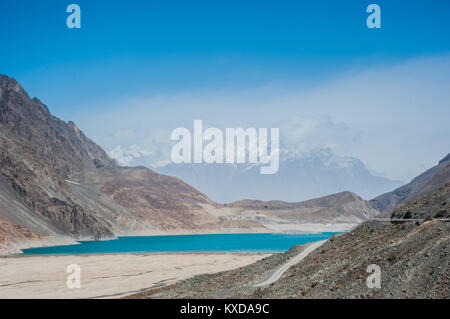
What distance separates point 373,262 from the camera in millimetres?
27516

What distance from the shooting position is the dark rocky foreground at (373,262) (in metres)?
23.1

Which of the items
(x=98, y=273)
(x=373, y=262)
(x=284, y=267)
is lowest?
(x=98, y=273)

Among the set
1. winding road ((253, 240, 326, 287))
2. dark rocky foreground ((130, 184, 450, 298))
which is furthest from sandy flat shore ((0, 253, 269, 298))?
winding road ((253, 240, 326, 287))

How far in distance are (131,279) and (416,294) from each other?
45636 millimetres

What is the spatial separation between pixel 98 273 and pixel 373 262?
163 feet

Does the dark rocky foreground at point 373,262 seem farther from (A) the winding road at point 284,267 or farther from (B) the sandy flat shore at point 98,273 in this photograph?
(B) the sandy flat shore at point 98,273

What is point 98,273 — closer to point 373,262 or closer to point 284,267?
point 284,267

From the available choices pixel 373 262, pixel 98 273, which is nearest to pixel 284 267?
pixel 373 262

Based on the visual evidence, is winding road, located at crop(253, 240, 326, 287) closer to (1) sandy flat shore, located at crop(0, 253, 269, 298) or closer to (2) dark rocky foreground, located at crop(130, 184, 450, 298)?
(2) dark rocky foreground, located at crop(130, 184, 450, 298)

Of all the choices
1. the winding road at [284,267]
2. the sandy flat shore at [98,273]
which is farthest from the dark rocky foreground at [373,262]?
the sandy flat shore at [98,273]

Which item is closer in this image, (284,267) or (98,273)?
(284,267)

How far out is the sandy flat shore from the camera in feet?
167

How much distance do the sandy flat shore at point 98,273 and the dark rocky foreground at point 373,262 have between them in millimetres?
14932

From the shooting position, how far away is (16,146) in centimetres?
17338
